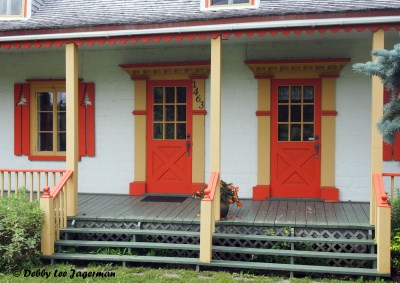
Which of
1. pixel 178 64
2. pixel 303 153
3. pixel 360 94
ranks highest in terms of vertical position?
pixel 178 64

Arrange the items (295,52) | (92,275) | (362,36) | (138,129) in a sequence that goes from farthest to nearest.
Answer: (138,129) → (295,52) → (362,36) → (92,275)

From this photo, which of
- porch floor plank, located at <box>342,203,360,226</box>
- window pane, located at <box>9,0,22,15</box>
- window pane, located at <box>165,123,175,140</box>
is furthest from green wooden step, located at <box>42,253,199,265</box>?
window pane, located at <box>9,0,22,15</box>

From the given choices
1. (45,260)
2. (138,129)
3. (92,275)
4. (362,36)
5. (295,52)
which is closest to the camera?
(92,275)

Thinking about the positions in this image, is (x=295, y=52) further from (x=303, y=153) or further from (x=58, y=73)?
(x=58, y=73)

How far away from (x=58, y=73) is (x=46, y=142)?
1.41 m

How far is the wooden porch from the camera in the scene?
252 inches

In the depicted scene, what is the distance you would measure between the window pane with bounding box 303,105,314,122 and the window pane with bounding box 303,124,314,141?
0.36 ft

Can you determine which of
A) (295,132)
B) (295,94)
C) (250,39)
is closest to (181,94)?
(250,39)

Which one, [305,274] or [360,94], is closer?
[305,274]

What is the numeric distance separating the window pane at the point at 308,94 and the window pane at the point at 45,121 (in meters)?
5.01

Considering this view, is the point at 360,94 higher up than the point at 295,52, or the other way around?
the point at 295,52

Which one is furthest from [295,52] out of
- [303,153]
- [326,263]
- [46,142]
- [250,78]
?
[46,142]

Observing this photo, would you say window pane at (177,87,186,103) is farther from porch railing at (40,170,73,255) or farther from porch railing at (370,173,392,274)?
porch railing at (370,173,392,274)

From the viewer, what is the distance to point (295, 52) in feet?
26.5
